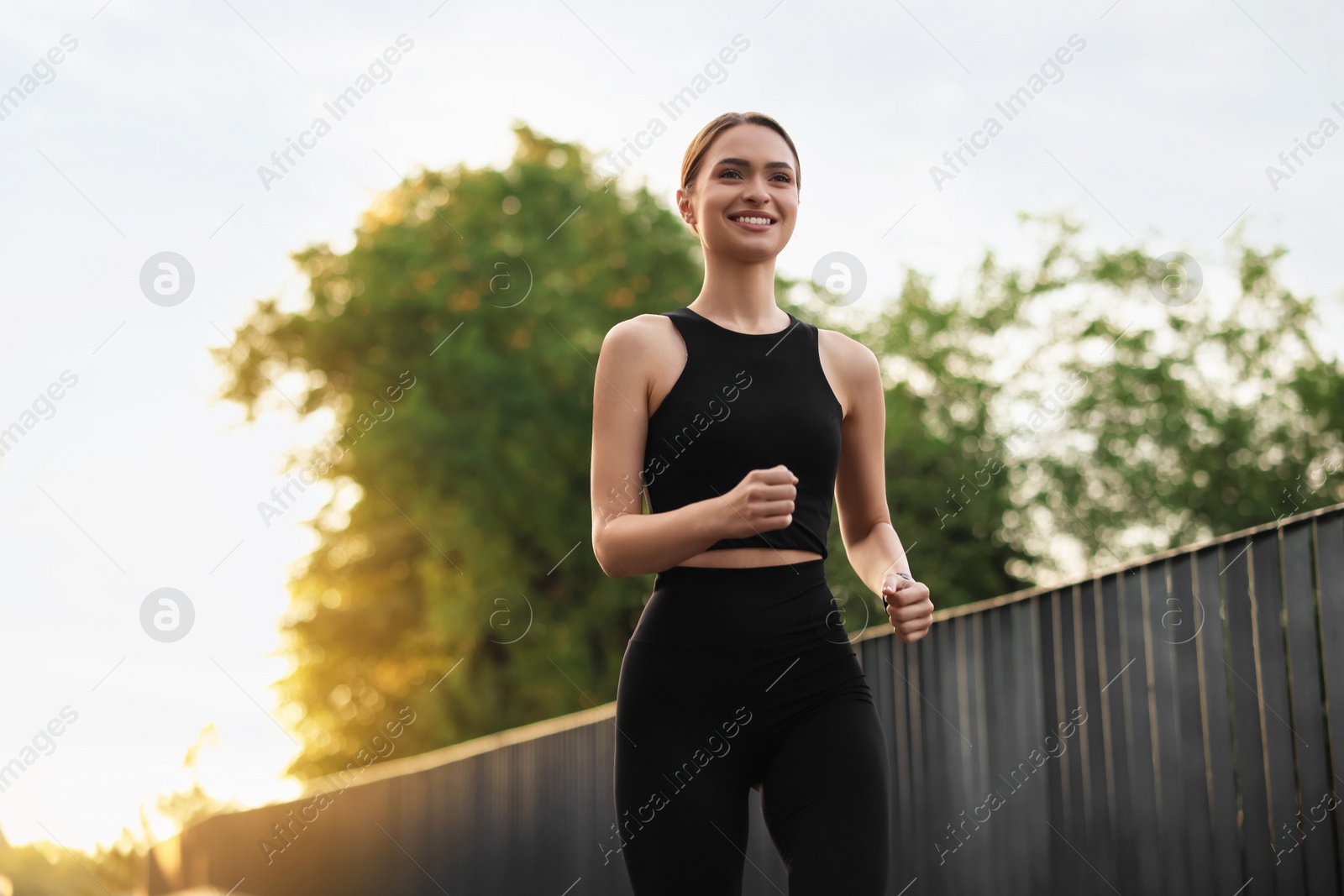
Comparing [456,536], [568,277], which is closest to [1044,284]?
[568,277]

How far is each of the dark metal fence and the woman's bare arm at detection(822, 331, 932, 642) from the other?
180 cm

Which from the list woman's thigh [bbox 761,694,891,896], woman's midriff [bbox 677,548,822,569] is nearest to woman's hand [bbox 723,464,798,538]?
woman's midriff [bbox 677,548,822,569]

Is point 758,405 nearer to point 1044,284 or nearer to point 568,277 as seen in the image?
point 568,277

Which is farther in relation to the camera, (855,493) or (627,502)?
(855,493)

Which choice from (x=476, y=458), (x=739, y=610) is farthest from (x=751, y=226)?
(x=476, y=458)

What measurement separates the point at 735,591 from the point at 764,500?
30 cm

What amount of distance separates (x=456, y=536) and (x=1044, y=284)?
15913 millimetres

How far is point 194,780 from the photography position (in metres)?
30.1

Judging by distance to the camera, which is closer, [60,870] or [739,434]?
[739,434]

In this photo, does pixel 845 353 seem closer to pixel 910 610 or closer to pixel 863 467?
pixel 863 467

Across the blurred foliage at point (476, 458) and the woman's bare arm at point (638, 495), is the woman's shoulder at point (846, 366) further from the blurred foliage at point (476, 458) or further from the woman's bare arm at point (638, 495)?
the blurred foliage at point (476, 458)

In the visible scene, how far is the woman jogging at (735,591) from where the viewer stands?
7.48ft

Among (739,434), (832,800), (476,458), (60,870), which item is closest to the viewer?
(832,800)

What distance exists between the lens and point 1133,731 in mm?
4746
